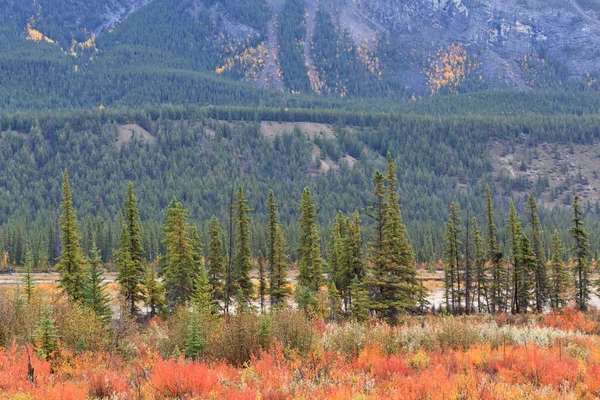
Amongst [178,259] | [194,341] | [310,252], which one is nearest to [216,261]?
[178,259]

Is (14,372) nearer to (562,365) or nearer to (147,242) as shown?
(562,365)

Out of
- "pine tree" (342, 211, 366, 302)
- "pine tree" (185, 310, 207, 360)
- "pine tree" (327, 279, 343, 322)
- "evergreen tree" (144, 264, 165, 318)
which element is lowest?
"pine tree" (327, 279, 343, 322)

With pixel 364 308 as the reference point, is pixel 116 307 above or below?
below

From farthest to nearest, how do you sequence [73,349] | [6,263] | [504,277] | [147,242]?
[147,242], [6,263], [504,277], [73,349]

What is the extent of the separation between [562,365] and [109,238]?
116 m

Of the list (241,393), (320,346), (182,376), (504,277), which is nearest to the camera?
(241,393)

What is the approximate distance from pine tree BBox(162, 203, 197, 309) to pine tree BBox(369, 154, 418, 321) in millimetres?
14140

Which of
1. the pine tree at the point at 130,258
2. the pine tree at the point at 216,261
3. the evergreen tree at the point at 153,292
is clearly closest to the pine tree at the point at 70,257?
the pine tree at the point at 130,258

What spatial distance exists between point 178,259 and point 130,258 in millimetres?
3312

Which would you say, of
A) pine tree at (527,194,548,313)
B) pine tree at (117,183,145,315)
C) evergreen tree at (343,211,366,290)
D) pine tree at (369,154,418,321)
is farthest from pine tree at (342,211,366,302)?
pine tree at (527,194,548,313)

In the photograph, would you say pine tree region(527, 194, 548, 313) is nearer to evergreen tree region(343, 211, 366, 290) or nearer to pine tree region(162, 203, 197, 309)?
evergreen tree region(343, 211, 366, 290)

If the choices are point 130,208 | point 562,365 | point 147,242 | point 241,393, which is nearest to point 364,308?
point 130,208

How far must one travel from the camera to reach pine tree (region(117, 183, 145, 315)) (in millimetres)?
39594

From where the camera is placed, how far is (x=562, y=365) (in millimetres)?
11430
